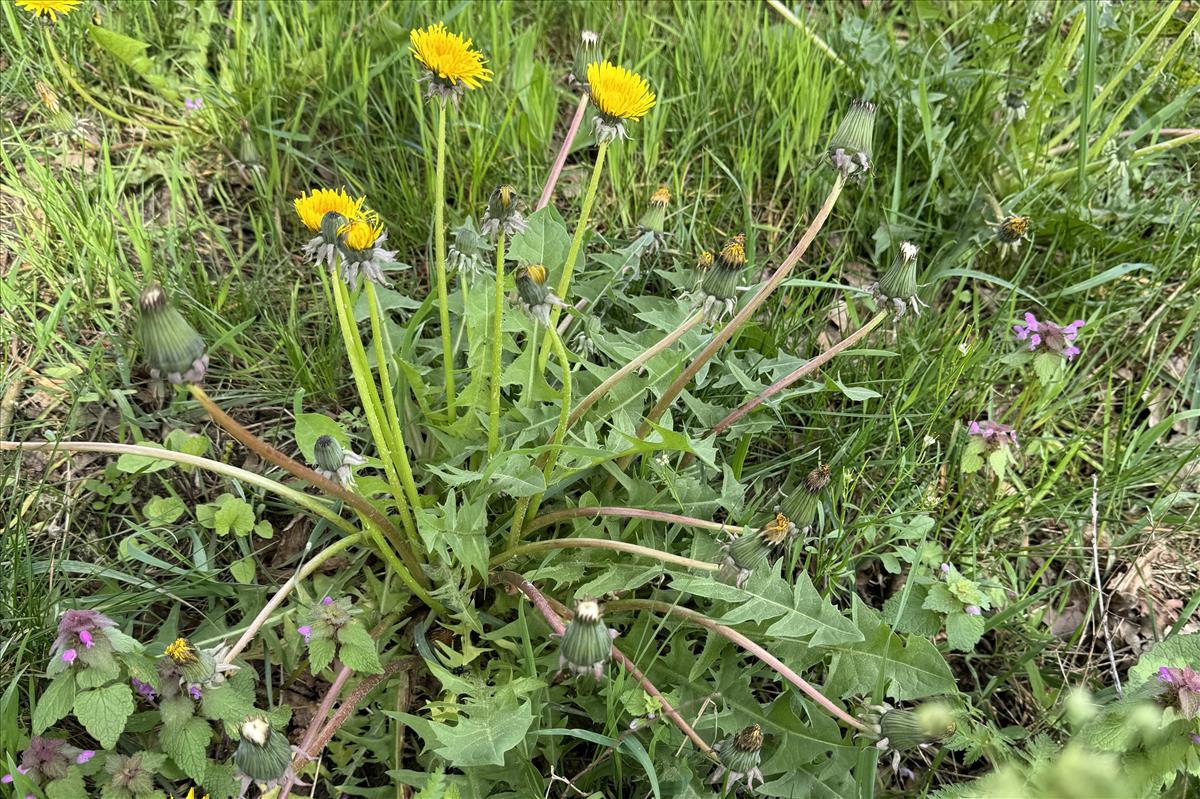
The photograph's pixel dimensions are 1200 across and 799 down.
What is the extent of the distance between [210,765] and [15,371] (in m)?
1.24

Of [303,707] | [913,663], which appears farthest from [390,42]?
[913,663]

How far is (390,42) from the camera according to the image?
2.74 m

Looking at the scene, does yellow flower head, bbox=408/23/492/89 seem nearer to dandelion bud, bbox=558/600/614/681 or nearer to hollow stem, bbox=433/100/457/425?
hollow stem, bbox=433/100/457/425

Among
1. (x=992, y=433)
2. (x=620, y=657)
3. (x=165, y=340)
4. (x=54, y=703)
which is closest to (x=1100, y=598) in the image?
(x=992, y=433)

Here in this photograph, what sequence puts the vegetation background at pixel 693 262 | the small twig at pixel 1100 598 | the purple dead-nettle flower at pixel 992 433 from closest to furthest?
the small twig at pixel 1100 598, the vegetation background at pixel 693 262, the purple dead-nettle flower at pixel 992 433

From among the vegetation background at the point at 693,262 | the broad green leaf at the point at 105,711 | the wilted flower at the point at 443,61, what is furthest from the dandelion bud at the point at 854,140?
the broad green leaf at the point at 105,711

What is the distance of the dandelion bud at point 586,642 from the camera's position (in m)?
1.45

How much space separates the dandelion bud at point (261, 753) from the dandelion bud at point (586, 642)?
1.62 feet

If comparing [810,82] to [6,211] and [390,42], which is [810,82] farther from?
[6,211]

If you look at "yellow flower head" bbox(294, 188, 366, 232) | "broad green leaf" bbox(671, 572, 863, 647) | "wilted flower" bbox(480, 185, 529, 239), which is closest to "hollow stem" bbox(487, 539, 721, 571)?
"broad green leaf" bbox(671, 572, 863, 647)

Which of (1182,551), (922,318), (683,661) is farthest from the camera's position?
(922,318)

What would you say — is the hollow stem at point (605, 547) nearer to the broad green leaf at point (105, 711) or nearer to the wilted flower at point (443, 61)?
the broad green leaf at point (105, 711)

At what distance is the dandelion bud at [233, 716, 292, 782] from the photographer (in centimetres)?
139

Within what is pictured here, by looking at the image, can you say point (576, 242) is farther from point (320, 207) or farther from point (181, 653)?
point (181, 653)
